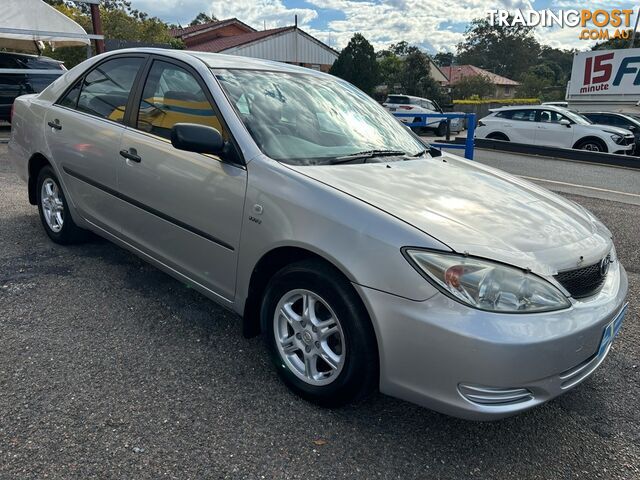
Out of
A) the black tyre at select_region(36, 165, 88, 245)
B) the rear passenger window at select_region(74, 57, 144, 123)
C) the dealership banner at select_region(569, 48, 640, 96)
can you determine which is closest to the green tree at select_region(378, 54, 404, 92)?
the dealership banner at select_region(569, 48, 640, 96)

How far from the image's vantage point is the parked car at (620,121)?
48.6ft

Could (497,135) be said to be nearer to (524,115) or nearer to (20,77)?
(524,115)

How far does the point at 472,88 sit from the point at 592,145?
1302 inches

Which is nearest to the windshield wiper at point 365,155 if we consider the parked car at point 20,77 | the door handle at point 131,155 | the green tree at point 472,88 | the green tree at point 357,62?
the door handle at point 131,155

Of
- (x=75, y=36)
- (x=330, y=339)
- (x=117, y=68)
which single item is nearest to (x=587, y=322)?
(x=330, y=339)

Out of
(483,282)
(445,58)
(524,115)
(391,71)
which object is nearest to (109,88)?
(483,282)

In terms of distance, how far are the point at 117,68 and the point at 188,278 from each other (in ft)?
5.69

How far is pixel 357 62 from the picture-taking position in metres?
29.1

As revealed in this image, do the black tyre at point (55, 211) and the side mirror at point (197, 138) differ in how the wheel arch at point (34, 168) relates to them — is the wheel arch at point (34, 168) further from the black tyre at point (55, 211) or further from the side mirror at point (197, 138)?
the side mirror at point (197, 138)

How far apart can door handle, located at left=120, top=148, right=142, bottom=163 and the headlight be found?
77.2 inches

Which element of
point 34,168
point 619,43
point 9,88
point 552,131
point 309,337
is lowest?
point 309,337

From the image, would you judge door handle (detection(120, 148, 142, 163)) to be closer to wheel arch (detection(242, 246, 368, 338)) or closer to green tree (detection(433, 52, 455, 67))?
wheel arch (detection(242, 246, 368, 338))

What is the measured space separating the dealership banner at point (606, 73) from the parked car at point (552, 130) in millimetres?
6945

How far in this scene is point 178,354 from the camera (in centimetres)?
287
